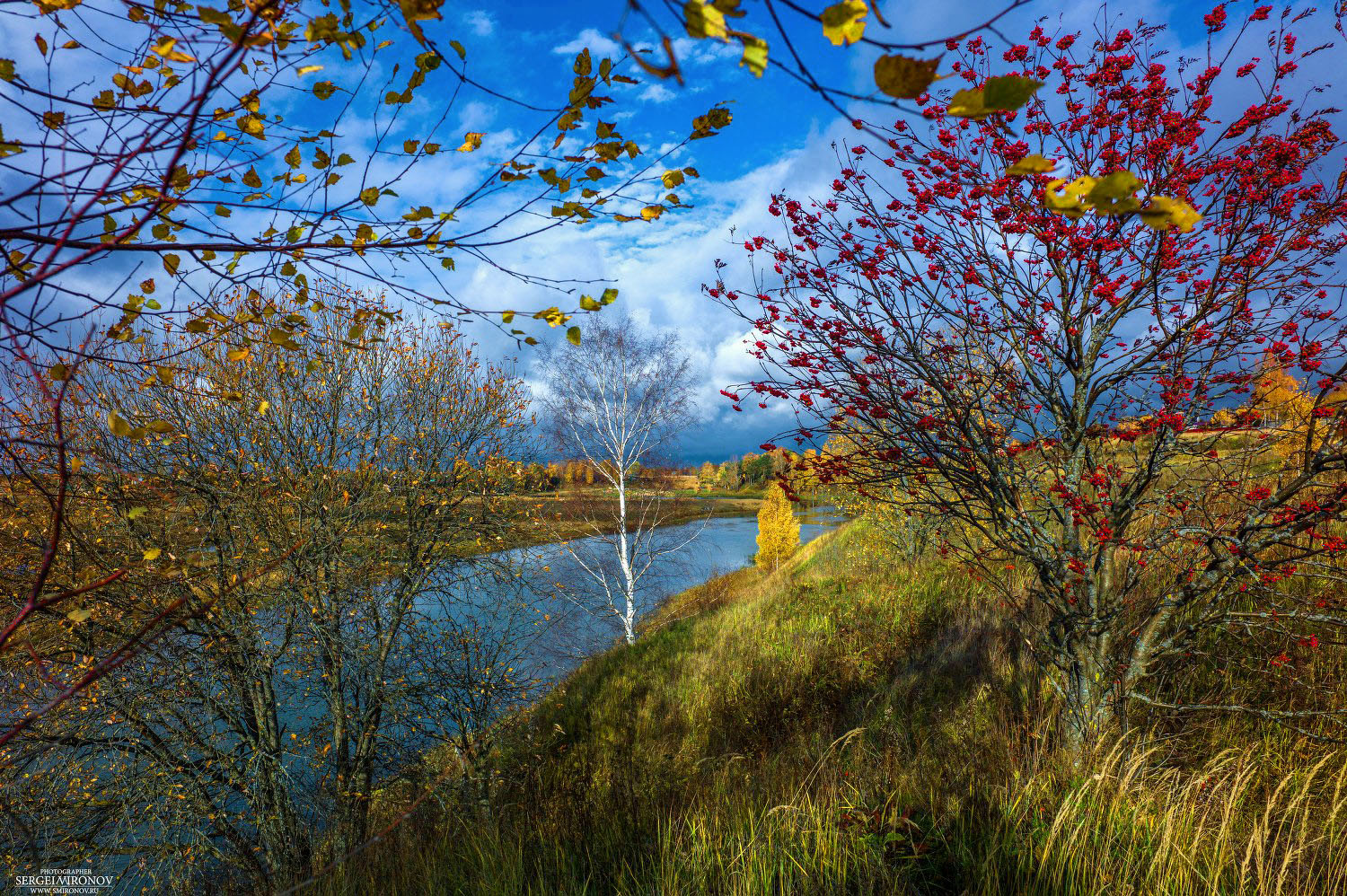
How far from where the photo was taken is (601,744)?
→ 23.0ft

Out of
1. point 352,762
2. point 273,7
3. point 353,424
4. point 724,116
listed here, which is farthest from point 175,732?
point 724,116

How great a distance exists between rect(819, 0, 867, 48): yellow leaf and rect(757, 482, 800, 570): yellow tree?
2234cm

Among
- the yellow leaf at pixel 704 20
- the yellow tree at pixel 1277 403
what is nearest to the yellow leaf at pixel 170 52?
the yellow leaf at pixel 704 20

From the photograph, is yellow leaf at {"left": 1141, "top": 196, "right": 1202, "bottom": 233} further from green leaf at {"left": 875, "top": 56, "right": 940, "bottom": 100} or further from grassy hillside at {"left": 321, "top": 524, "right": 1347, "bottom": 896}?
grassy hillside at {"left": 321, "top": 524, "right": 1347, "bottom": 896}

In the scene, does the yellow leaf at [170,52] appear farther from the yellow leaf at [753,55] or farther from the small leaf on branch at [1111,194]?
the small leaf on branch at [1111,194]

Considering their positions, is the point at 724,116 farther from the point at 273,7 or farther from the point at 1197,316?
the point at 1197,316

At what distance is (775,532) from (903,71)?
23185 millimetres

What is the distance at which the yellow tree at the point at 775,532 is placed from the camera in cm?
2330

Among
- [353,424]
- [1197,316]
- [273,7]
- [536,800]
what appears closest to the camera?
[273,7]

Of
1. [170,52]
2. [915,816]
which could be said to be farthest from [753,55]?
[915,816]

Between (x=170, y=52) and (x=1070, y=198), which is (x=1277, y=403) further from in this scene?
(x=170, y=52)

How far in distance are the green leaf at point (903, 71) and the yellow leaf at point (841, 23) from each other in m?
0.14

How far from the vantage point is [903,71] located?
939 millimetres

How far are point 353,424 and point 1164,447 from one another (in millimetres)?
9100
